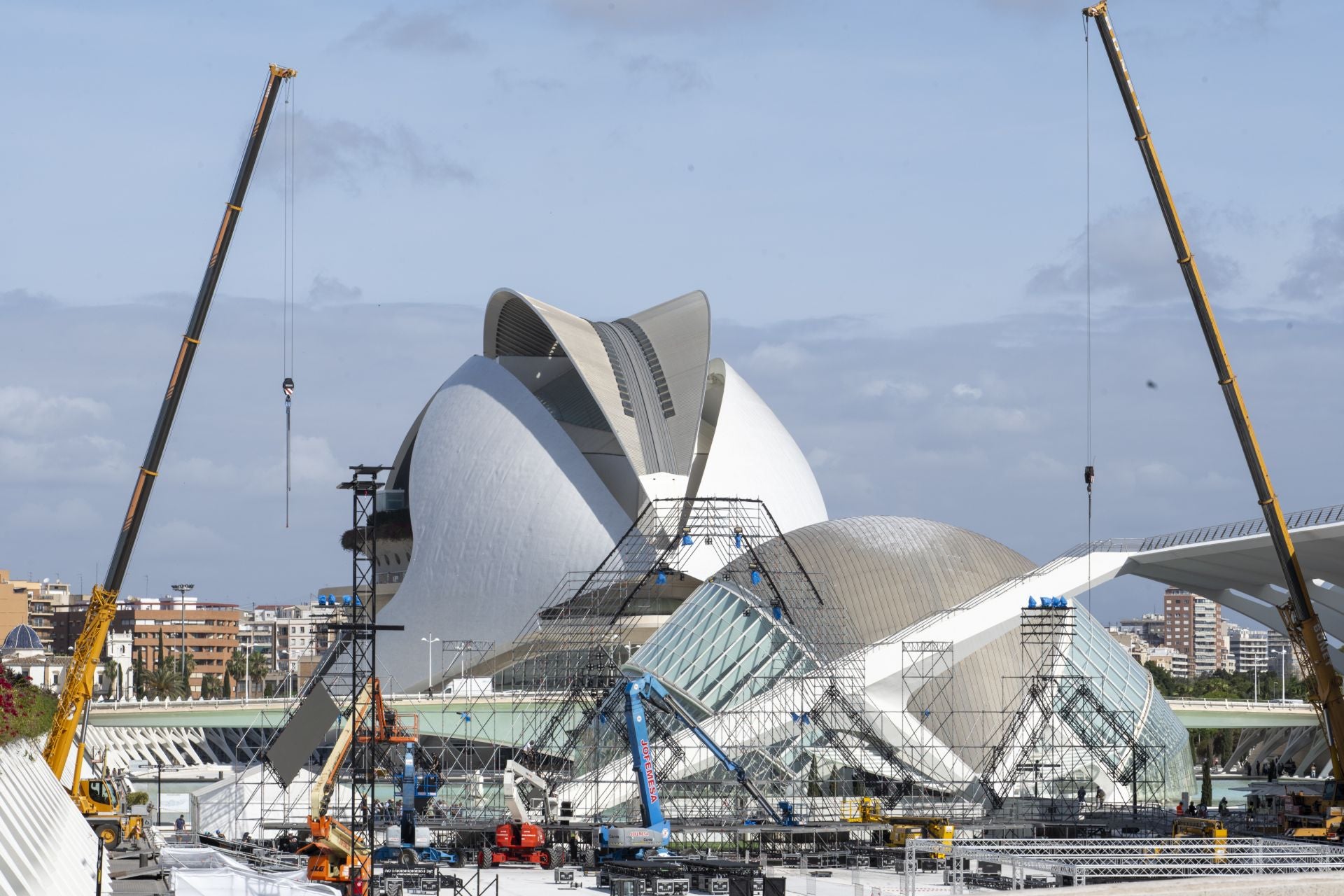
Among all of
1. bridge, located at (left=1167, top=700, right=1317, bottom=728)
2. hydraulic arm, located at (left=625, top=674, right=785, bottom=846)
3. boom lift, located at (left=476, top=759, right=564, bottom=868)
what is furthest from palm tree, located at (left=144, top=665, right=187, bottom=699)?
boom lift, located at (left=476, top=759, right=564, bottom=868)

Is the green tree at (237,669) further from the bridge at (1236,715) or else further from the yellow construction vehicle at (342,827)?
the yellow construction vehicle at (342,827)

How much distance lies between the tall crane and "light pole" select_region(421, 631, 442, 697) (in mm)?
37084

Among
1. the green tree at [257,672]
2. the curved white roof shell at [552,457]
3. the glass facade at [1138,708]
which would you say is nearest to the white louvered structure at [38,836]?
the glass facade at [1138,708]

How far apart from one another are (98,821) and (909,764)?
26.1 metres

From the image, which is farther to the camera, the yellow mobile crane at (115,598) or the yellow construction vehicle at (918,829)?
the yellow construction vehicle at (918,829)

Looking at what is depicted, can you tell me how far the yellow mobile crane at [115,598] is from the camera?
3812 centimetres

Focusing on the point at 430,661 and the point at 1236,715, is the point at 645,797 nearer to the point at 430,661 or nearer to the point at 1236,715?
the point at 430,661

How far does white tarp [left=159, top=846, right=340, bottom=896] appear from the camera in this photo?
2995 cm

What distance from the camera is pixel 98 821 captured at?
35.2 meters

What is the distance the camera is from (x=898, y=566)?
207 ft

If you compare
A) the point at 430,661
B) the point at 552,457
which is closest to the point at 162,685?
the point at 430,661

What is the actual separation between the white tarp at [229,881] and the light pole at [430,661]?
4183 cm

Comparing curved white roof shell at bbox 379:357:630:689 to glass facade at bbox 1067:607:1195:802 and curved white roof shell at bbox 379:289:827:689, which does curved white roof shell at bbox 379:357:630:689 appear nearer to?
curved white roof shell at bbox 379:289:827:689

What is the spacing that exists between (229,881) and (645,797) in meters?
11.9
